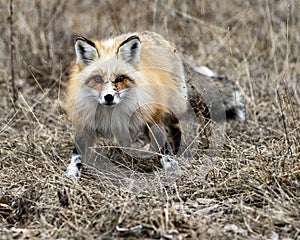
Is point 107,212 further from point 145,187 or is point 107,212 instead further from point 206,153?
point 206,153

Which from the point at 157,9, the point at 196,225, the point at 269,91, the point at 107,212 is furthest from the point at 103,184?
the point at 157,9

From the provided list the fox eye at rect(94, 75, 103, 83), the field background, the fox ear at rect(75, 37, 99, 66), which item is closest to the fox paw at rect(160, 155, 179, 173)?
the field background

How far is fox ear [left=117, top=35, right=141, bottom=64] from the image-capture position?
17.0ft

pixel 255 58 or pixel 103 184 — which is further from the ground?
pixel 255 58

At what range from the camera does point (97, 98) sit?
513cm

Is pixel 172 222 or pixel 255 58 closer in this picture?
pixel 172 222

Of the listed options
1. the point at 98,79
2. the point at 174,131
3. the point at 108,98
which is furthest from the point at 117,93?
the point at 174,131

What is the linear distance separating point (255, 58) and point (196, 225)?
4.29 metres

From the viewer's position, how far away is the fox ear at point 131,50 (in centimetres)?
518

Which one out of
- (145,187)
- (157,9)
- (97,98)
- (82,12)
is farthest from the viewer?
(82,12)

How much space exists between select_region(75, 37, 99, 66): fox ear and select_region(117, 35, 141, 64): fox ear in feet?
0.76

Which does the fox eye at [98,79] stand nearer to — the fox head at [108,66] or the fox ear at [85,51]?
the fox head at [108,66]

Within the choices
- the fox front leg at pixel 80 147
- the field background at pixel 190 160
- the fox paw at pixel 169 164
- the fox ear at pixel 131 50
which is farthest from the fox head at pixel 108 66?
the fox paw at pixel 169 164

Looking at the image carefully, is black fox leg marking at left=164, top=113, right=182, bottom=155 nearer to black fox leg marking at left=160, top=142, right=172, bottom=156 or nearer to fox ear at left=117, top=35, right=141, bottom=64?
black fox leg marking at left=160, top=142, right=172, bottom=156
